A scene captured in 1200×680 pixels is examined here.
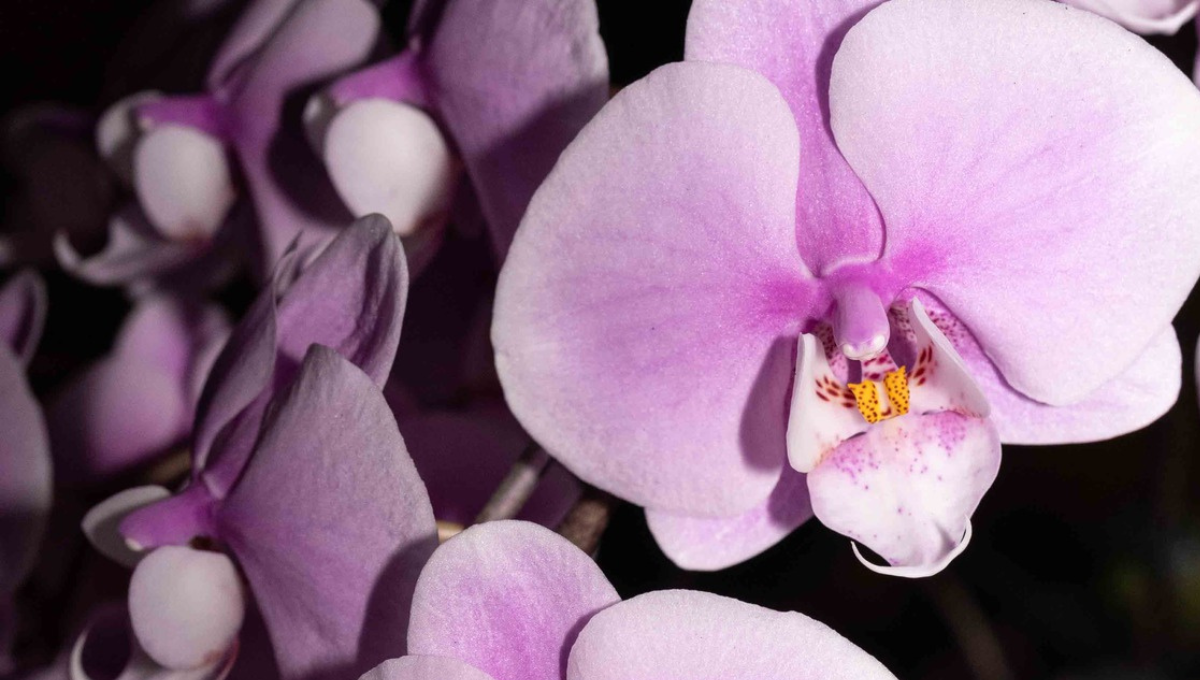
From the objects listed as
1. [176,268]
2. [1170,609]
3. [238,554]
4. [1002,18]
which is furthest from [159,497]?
[1170,609]

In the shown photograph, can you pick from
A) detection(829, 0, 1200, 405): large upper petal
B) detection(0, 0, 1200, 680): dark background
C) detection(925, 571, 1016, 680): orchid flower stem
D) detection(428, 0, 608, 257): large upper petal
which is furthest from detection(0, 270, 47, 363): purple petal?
detection(925, 571, 1016, 680): orchid flower stem

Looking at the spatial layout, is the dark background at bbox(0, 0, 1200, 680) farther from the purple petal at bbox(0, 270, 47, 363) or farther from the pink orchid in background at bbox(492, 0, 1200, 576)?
the pink orchid in background at bbox(492, 0, 1200, 576)

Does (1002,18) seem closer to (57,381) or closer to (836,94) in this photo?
(836,94)

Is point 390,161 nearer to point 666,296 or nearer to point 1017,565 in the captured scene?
point 666,296

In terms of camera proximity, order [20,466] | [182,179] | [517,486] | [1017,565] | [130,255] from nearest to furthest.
→ 1. [517,486]
2. [20,466]
3. [182,179]
4. [130,255]
5. [1017,565]

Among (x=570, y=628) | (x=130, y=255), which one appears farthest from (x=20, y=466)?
(x=570, y=628)

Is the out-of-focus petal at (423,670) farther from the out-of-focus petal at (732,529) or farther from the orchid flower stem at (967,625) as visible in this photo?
the orchid flower stem at (967,625)
